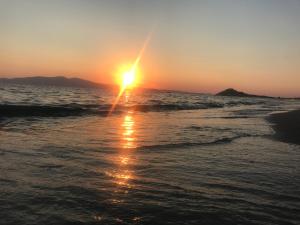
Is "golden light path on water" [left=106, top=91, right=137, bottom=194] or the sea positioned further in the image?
"golden light path on water" [left=106, top=91, right=137, bottom=194]

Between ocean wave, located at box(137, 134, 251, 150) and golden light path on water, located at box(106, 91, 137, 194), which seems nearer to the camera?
golden light path on water, located at box(106, 91, 137, 194)

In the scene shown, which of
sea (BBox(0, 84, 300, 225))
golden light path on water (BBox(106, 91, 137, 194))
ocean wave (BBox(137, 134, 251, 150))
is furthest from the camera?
ocean wave (BBox(137, 134, 251, 150))

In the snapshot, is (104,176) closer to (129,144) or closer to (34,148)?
(34,148)

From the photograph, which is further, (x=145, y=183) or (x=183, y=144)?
(x=183, y=144)

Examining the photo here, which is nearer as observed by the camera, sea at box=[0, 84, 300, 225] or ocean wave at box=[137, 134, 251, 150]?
sea at box=[0, 84, 300, 225]

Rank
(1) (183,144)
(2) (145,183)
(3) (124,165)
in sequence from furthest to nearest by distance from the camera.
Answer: (1) (183,144), (3) (124,165), (2) (145,183)

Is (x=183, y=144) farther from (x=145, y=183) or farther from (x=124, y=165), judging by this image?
(x=145, y=183)

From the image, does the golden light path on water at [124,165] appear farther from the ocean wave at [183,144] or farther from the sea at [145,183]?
the ocean wave at [183,144]

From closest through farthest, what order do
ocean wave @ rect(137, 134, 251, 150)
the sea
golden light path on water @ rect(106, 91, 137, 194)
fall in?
the sea < golden light path on water @ rect(106, 91, 137, 194) < ocean wave @ rect(137, 134, 251, 150)

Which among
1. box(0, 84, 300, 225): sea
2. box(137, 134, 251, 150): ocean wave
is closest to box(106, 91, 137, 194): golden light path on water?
box(0, 84, 300, 225): sea

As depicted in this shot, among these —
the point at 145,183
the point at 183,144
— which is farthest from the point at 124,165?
the point at 183,144

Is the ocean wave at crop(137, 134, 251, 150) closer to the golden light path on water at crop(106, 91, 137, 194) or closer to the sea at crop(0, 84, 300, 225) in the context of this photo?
the sea at crop(0, 84, 300, 225)

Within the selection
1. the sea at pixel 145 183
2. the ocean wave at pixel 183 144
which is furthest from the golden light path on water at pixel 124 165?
the ocean wave at pixel 183 144

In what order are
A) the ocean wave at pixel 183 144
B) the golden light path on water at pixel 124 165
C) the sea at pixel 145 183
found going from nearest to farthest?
the sea at pixel 145 183, the golden light path on water at pixel 124 165, the ocean wave at pixel 183 144
